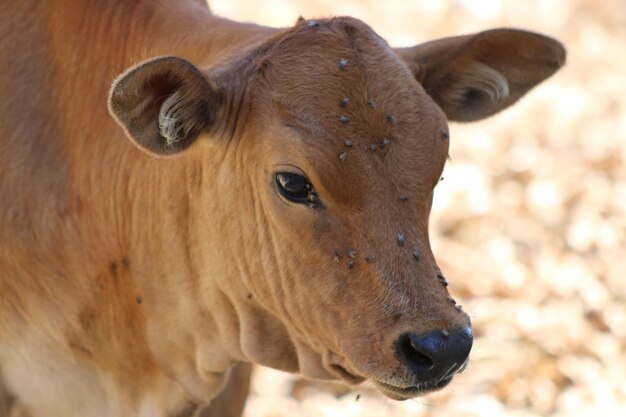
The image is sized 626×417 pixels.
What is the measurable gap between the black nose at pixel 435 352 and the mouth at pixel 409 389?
0.03m

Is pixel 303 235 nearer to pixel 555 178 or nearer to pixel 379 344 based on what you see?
pixel 379 344

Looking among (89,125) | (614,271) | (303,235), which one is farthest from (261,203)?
(614,271)

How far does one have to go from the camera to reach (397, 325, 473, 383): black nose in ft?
13.7

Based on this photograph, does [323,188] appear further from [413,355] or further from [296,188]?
[413,355]

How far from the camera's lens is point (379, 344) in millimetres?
4332

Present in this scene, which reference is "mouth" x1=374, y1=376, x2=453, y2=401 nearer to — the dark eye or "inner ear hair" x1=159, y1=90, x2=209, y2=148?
the dark eye

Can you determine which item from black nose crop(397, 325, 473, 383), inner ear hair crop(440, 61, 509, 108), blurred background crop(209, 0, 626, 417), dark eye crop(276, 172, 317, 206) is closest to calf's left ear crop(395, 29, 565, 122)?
inner ear hair crop(440, 61, 509, 108)

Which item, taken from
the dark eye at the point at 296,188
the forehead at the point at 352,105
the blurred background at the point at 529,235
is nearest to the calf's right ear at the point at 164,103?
the forehead at the point at 352,105

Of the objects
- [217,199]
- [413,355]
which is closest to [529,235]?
[217,199]

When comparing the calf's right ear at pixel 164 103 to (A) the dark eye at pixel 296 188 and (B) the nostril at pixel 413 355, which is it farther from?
(B) the nostril at pixel 413 355

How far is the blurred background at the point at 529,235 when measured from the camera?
7.60 metres

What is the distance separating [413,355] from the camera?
427cm

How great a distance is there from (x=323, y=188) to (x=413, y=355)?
2.19 ft

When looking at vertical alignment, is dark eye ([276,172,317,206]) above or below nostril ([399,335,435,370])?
above
